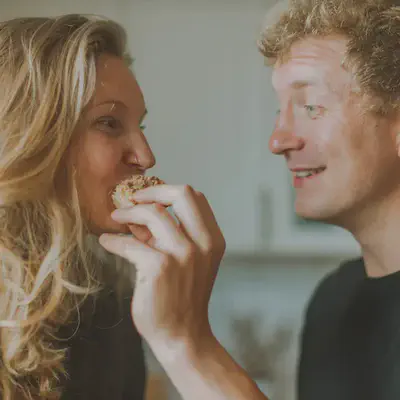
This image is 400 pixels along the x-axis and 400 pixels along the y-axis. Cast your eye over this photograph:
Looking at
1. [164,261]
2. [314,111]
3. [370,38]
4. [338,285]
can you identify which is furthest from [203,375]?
[370,38]

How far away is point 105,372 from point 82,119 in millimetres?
350

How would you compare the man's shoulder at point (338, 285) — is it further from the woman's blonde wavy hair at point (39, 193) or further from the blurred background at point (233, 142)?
the woman's blonde wavy hair at point (39, 193)

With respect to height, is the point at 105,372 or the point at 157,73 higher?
the point at 157,73

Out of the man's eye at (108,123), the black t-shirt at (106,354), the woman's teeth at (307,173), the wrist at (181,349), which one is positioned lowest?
the black t-shirt at (106,354)

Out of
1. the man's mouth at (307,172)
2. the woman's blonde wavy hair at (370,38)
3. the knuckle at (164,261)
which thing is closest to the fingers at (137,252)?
the knuckle at (164,261)

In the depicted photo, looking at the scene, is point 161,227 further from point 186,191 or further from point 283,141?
point 283,141

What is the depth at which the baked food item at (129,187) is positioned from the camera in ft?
2.31

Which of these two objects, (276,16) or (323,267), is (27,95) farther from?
(323,267)

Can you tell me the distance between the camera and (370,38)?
713 mm

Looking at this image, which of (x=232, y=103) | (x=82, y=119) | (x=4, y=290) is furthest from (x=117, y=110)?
(x=4, y=290)

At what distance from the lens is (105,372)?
0.75 m

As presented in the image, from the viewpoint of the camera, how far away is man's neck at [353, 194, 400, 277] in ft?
2.42

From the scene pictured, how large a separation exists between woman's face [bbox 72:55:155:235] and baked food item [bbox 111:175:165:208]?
0.05 feet

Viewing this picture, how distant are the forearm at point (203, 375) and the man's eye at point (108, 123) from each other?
Answer: 30cm
